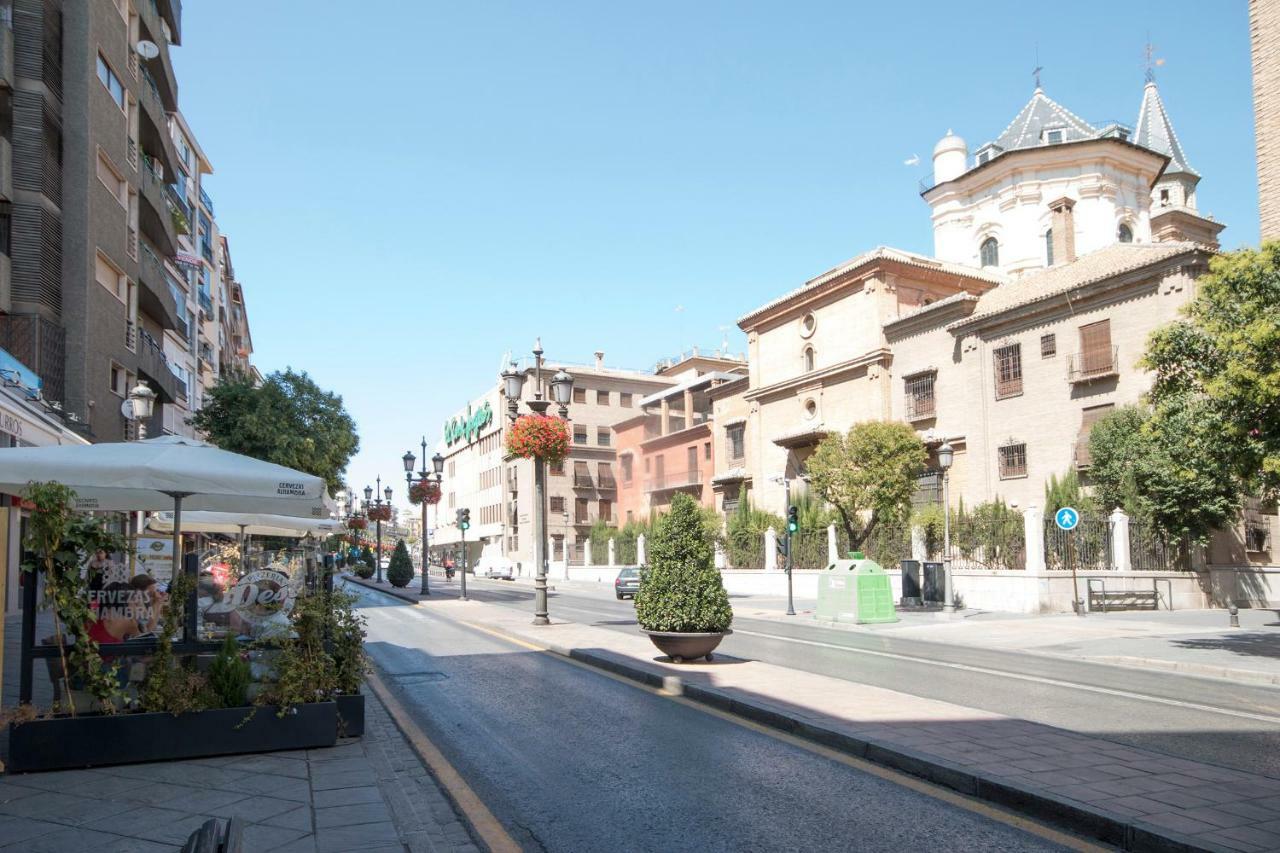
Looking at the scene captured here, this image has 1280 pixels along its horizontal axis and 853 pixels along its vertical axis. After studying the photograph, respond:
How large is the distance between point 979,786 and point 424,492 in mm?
36960

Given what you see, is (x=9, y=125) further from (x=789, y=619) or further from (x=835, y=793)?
(x=835, y=793)

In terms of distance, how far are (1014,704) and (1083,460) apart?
24.2m

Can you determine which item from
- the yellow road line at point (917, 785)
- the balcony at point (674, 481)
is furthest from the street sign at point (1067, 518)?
the balcony at point (674, 481)

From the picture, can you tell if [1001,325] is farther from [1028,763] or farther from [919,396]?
[1028,763]

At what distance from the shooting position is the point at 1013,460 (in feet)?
115

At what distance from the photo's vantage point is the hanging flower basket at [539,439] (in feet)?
65.7

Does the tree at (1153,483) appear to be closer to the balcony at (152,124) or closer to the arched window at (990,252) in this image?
the arched window at (990,252)

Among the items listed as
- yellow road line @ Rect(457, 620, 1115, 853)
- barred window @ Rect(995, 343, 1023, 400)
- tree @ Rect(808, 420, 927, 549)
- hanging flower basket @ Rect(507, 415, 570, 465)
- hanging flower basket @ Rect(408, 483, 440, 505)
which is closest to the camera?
yellow road line @ Rect(457, 620, 1115, 853)

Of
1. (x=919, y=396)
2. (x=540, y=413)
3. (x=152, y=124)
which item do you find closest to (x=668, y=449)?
(x=919, y=396)

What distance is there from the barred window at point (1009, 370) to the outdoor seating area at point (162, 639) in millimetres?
31048

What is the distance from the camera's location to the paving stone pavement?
5051 millimetres

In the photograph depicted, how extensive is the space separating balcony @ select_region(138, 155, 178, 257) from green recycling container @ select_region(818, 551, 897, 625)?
913 inches

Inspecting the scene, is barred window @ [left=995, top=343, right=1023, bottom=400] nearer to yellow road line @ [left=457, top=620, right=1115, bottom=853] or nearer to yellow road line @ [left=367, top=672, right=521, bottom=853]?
yellow road line @ [left=457, top=620, right=1115, bottom=853]

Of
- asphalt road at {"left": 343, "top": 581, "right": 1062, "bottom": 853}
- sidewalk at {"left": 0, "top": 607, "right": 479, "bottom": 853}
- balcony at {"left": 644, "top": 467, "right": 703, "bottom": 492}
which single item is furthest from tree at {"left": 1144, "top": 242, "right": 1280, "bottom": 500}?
balcony at {"left": 644, "top": 467, "right": 703, "bottom": 492}
